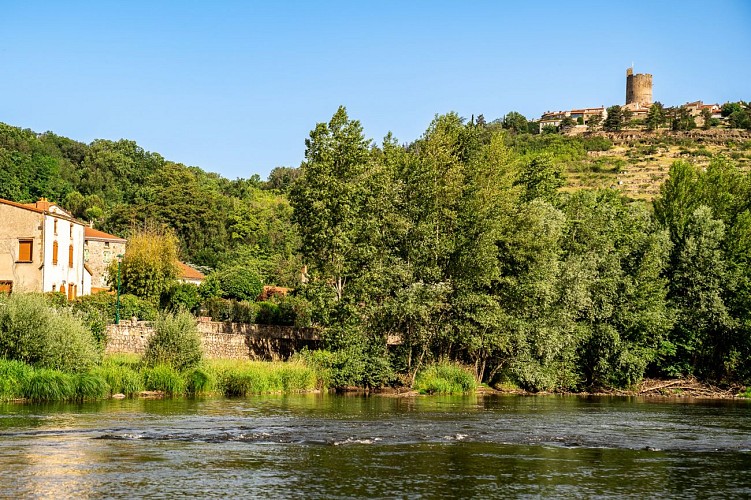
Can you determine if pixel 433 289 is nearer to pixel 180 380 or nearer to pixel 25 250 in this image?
pixel 180 380

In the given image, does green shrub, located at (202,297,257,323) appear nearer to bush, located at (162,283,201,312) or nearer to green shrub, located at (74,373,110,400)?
bush, located at (162,283,201,312)

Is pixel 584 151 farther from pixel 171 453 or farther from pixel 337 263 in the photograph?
pixel 171 453

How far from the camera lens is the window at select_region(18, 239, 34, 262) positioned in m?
59.2

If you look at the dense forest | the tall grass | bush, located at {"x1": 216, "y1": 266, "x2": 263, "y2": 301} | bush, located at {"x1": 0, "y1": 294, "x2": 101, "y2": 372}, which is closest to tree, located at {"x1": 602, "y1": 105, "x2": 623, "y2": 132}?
the dense forest

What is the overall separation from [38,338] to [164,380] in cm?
572

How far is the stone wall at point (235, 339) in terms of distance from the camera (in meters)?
45.0

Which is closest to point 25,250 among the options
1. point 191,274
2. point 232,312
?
point 232,312

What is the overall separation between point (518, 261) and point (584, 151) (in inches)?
4466

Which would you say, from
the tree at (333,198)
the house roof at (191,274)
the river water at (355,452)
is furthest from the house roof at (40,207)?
the river water at (355,452)

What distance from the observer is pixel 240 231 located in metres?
111

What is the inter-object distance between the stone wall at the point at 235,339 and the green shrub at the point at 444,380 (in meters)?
7.18

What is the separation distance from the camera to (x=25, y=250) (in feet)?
195

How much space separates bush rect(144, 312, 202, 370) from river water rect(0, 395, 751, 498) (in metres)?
4.84

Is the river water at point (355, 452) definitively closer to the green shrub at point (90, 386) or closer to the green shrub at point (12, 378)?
the green shrub at point (12, 378)
